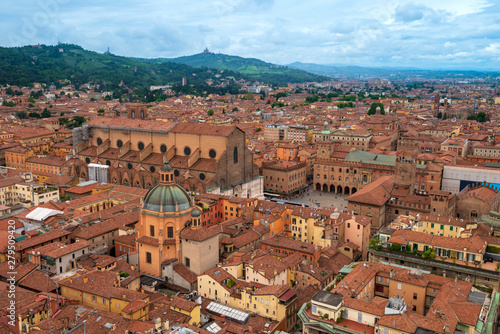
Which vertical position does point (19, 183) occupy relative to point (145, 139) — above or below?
below

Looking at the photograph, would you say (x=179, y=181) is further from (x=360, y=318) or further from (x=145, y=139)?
(x=360, y=318)

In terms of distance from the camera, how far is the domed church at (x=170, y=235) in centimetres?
4166

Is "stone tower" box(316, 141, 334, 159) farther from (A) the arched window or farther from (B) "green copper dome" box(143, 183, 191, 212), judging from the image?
(B) "green copper dome" box(143, 183, 191, 212)

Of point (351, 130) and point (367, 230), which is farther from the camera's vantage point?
point (351, 130)

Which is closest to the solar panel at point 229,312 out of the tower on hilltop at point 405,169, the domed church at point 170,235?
the domed church at point 170,235

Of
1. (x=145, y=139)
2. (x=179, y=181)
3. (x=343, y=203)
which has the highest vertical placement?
(x=145, y=139)

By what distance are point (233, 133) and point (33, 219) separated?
3013 centimetres

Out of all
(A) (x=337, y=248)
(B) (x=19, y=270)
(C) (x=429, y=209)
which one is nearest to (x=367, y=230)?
(A) (x=337, y=248)

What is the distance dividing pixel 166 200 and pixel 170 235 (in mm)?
3302

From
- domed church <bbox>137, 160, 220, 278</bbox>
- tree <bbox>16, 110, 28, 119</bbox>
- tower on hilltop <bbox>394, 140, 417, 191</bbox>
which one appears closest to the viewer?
domed church <bbox>137, 160, 220, 278</bbox>

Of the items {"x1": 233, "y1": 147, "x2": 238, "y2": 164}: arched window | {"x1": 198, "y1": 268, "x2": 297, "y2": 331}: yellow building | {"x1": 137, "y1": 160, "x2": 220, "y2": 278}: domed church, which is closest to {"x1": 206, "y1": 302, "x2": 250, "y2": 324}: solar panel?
{"x1": 198, "y1": 268, "x2": 297, "y2": 331}: yellow building

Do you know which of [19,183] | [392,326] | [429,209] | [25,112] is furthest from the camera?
[25,112]

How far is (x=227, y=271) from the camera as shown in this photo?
40.2 metres

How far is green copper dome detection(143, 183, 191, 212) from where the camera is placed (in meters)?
42.8
